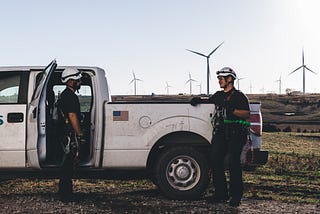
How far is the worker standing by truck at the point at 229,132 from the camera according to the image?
5680 millimetres

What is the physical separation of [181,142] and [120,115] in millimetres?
931

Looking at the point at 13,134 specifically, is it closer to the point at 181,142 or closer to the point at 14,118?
the point at 14,118

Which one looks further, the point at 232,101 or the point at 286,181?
the point at 286,181

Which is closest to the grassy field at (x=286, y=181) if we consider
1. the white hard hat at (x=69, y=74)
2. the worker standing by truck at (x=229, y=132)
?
the worker standing by truck at (x=229, y=132)

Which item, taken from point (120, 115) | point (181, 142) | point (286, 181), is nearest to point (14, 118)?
point (120, 115)

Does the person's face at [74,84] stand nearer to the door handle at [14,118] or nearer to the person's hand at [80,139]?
the person's hand at [80,139]

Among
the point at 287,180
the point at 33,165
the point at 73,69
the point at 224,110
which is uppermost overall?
the point at 73,69

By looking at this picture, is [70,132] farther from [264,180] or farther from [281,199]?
[264,180]

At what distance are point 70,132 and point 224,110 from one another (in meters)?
2.05

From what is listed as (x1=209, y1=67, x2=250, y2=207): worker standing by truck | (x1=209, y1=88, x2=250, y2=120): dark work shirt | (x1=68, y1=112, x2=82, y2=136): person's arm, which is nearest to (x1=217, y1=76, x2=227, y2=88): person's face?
(x1=209, y1=67, x2=250, y2=207): worker standing by truck

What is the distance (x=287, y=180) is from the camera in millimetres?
8375

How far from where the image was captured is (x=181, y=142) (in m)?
6.04

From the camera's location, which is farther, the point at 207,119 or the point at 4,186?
the point at 4,186

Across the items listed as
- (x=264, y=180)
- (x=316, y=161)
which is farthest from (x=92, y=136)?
(x=316, y=161)
